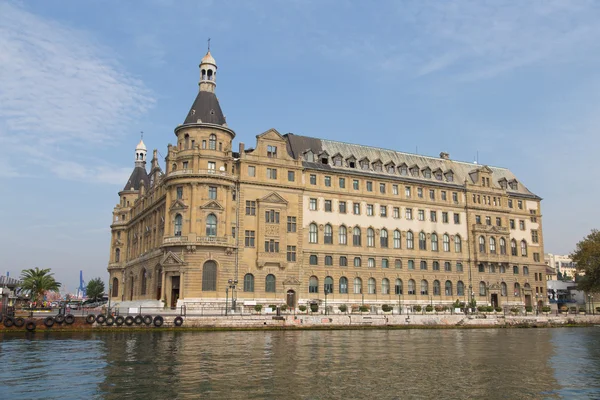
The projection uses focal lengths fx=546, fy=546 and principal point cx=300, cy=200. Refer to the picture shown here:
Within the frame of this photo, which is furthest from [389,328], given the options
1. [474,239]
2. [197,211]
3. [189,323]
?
[474,239]

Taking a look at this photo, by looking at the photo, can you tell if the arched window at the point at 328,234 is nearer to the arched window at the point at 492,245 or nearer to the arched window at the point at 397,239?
the arched window at the point at 397,239

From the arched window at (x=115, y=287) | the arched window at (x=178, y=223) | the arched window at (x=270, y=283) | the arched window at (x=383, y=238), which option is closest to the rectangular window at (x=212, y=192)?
the arched window at (x=178, y=223)

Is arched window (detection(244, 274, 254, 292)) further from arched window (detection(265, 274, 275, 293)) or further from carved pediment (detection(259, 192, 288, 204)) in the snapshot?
carved pediment (detection(259, 192, 288, 204))

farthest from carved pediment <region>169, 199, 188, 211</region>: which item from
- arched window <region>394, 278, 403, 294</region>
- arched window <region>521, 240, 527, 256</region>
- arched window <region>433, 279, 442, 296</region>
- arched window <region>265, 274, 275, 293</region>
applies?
arched window <region>521, 240, 527, 256</region>

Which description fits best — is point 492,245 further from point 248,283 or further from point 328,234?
point 248,283

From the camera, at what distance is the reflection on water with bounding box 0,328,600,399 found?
2508 centimetres

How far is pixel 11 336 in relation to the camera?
49.3 metres

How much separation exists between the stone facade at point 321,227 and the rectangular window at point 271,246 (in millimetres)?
154

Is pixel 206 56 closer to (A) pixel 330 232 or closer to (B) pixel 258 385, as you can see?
(A) pixel 330 232

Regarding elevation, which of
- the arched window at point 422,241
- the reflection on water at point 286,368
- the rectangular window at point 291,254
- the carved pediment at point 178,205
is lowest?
the reflection on water at point 286,368

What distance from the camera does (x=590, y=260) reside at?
95000 millimetres

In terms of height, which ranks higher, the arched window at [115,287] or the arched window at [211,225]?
the arched window at [211,225]

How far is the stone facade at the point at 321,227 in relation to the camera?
246ft

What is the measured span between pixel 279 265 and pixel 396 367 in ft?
153
